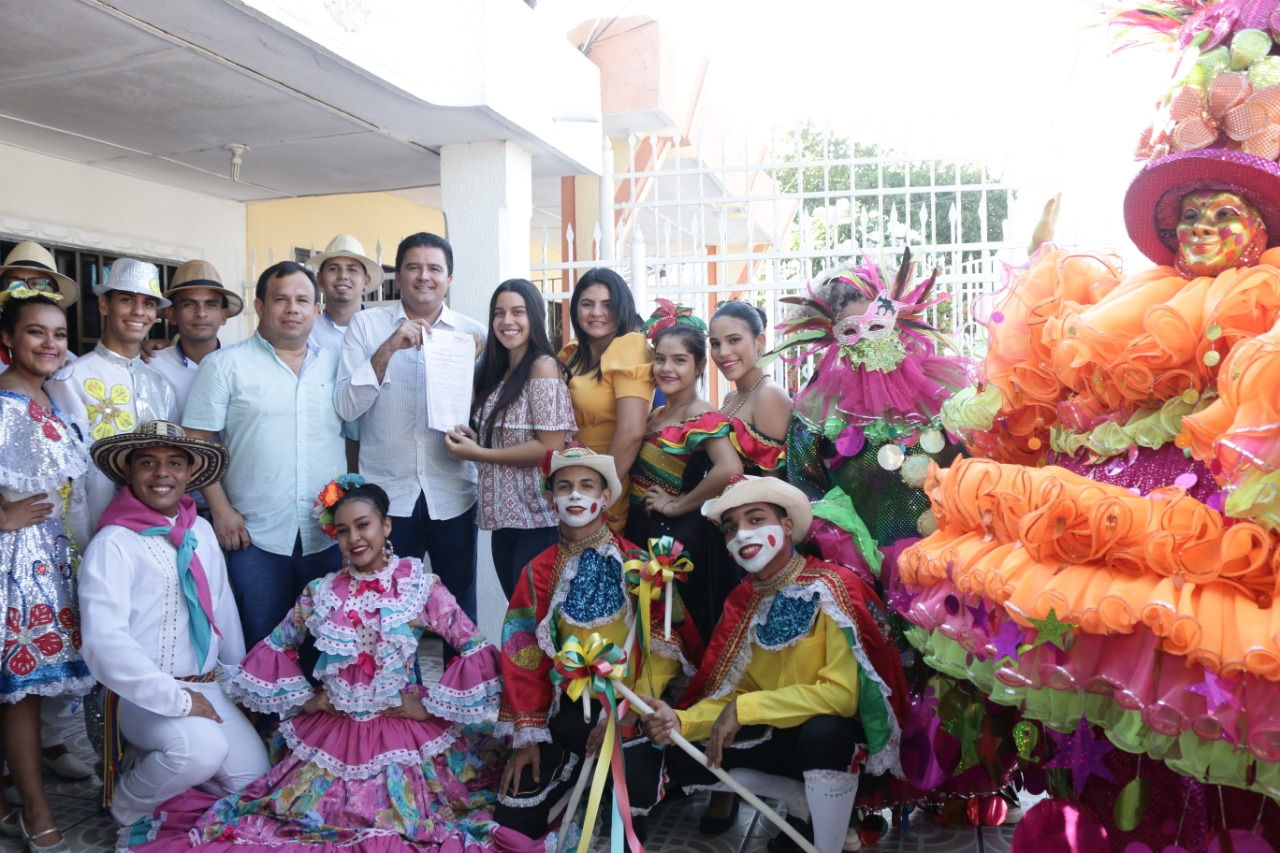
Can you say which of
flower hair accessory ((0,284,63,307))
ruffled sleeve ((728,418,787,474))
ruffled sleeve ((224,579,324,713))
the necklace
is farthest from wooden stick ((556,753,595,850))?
flower hair accessory ((0,284,63,307))

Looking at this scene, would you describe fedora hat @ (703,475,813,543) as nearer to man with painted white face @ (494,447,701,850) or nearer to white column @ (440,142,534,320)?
man with painted white face @ (494,447,701,850)

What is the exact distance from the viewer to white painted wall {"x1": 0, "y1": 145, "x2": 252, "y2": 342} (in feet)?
19.4

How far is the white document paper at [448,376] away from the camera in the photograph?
3881mm

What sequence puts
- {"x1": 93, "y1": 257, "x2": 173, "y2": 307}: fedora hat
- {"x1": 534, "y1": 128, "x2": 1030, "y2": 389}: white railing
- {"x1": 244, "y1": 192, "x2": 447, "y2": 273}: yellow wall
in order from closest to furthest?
1. {"x1": 93, "y1": 257, "x2": 173, "y2": 307}: fedora hat
2. {"x1": 534, "y1": 128, "x2": 1030, "y2": 389}: white railing
3. {"x1": 244, "y1": 192, "x2": 447, "y2": 273}: yellow wall

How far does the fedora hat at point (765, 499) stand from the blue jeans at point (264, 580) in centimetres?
164

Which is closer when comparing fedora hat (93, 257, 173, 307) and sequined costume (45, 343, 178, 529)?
sequined costume (45, 343, 178, 529)

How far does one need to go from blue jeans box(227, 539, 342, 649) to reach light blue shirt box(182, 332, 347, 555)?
1.8 inches

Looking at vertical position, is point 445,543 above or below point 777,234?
below

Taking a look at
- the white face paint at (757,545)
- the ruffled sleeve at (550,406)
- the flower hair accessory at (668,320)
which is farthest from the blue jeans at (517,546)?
the white face paint at (757,545)

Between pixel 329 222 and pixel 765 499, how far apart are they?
6.59m

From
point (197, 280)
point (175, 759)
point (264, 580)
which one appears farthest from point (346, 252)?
point (175, 759)

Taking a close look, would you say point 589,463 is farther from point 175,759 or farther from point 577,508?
point 175,759

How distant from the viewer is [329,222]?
28.7 ft

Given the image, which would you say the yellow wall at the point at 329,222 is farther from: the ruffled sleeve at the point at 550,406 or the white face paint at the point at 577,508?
the white face paint at the point at 577,508
